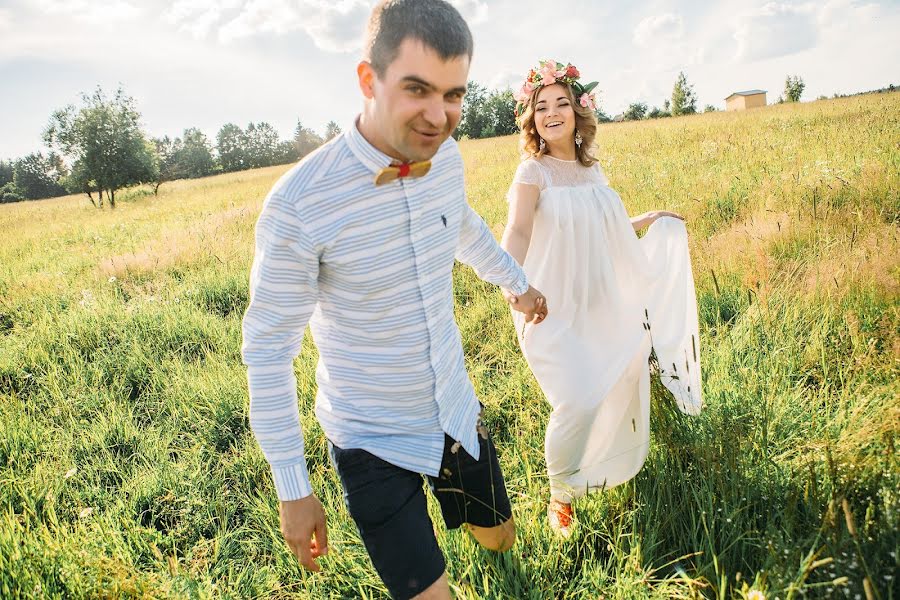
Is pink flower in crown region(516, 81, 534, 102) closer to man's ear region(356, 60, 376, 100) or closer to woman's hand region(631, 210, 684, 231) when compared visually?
woman's hand region(631, 210, 684, 231)

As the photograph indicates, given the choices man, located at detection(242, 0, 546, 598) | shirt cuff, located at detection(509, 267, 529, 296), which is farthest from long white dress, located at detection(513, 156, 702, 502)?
man, located at detection(242, 0, 546, 598)

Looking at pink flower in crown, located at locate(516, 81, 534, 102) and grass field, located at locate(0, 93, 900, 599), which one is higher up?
pink flower in crown, located at locate(516, 81, 534, 102)

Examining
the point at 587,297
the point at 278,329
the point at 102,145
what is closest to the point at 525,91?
the point at 587,297

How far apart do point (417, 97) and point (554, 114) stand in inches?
71.1

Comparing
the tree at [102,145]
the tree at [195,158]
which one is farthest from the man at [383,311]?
the tree at [195,158]

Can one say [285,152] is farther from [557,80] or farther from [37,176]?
[557,80]

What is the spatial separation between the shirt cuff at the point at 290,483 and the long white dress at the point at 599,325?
4.25ft

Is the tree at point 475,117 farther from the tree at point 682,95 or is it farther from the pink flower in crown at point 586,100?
the pink flower in crown at point 586,100

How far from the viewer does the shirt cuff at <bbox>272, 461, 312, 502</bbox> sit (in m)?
1.47

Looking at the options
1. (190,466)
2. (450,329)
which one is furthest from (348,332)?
(190,466)

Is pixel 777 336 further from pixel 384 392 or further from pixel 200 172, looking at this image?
pixel 200 172

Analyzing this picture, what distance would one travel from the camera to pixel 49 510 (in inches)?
106

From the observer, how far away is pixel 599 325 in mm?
2723

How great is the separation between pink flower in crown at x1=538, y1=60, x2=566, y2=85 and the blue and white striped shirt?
150 centimetres
